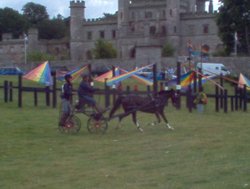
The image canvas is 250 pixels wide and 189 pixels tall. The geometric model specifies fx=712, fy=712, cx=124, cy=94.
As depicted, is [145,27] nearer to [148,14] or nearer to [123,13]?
[148,14]

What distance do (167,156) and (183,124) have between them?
26.0 feet

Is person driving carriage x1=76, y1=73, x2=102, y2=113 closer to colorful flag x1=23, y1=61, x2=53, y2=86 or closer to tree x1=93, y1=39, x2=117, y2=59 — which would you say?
colorful flag x1=23, y1=61, x2=53, y2=86

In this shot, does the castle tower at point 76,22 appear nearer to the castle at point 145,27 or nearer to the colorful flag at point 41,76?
the castle at point 145,27

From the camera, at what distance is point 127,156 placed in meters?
14.9

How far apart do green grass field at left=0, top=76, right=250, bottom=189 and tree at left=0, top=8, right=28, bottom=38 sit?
11552 centimetres

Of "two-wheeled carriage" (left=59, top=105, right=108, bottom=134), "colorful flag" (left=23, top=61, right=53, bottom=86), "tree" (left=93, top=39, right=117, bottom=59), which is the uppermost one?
"tree" (left=93, top=39, right=117, bottom=59)

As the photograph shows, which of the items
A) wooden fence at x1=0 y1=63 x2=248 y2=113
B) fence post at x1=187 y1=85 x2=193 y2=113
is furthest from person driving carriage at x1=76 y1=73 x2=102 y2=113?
fence post at x1=187 y1=85 x2=193 y2=113

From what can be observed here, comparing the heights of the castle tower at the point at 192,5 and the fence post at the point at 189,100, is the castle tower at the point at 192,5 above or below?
above

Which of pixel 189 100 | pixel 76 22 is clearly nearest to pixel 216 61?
pixel 189 100

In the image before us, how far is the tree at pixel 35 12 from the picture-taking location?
150475 millimetres

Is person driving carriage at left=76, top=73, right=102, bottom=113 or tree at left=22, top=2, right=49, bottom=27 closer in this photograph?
person driving carriage at left=76, top=73, right=102, bottom=113

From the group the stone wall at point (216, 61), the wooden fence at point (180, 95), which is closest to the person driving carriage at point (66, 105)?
the wooden fence at point (180, 95)

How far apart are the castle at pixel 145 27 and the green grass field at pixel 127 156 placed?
90929 mm

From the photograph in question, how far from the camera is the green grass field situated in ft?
38.0
